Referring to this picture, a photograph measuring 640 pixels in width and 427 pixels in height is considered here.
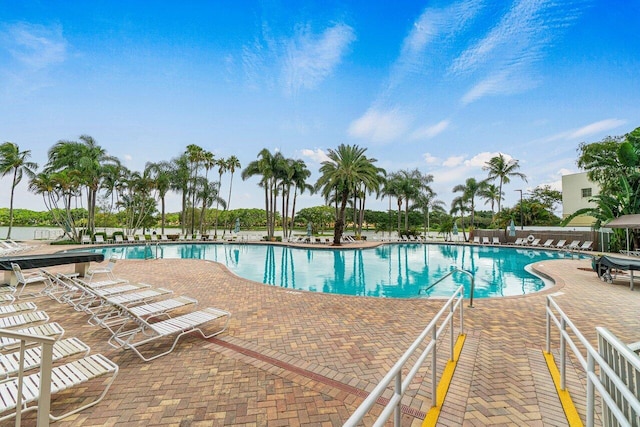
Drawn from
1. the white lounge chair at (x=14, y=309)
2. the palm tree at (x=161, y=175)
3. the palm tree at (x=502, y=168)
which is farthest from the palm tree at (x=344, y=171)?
the palm tree at (x=502, y=168)

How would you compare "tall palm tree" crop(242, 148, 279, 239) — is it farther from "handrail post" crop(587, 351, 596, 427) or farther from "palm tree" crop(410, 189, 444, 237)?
"handrail post" crop(587, 351, 596, 427)

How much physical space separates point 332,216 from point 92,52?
4113 centimetres

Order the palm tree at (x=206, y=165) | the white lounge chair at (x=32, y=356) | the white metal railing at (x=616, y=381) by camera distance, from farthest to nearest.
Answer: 1. the palm tree at (x=206, y=165)
2. the white lounge chair at (x=32, y=356)
3. the white metal railing at (x=616, y=381)

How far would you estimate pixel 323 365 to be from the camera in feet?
12.6

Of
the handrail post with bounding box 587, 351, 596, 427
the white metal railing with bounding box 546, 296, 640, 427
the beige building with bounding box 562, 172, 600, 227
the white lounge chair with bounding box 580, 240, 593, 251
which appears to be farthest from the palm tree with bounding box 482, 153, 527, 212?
the white metal railing with bounding box 546, 296, 640, 427

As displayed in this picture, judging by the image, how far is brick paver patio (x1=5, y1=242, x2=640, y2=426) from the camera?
2.82 metres

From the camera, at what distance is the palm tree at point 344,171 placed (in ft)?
77.9

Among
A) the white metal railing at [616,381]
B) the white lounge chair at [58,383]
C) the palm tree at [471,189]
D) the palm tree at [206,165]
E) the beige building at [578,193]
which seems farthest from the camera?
the palm tree at [471,189]

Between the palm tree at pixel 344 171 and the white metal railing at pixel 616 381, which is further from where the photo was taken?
the palm tree at pixel 344 171

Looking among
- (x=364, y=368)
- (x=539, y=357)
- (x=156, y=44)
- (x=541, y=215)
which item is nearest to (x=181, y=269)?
(x=364, y=368)

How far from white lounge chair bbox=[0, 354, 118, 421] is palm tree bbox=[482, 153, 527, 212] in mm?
41323

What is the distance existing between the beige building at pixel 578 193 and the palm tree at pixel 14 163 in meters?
54.1

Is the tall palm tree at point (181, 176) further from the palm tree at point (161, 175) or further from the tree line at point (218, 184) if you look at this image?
the palm tree at point (161, 175)

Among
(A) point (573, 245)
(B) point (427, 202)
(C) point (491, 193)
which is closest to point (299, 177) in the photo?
(B) point (427, 202)
